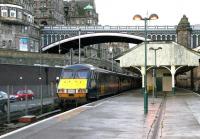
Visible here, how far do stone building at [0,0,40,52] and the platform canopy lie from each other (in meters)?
60.4

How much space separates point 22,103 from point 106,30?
415 feet

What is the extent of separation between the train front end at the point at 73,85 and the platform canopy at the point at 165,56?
27.0 meters

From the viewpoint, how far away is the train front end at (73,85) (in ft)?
130

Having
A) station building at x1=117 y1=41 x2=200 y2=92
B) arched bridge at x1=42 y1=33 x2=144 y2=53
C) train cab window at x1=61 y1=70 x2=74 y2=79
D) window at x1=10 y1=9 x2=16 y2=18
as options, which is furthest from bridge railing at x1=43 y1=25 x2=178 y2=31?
train cab window at x1=61 y1=70 x2=74 y2=79

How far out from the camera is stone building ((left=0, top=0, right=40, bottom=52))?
130 m

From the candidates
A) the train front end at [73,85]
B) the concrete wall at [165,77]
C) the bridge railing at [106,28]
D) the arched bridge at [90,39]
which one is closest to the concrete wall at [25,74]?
the concrete wall at [165,77]

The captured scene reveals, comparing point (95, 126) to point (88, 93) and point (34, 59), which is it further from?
point (34, 59)

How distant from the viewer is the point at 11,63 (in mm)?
74125

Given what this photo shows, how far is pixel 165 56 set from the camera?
6931 centimetres

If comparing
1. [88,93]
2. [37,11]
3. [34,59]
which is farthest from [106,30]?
[88,93]

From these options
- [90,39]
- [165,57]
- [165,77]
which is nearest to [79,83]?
[165,57]

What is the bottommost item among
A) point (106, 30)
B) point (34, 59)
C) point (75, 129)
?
point (75, 129)

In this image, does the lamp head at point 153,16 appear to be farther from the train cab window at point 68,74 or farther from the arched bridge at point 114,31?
the arched bridge at point 114,31

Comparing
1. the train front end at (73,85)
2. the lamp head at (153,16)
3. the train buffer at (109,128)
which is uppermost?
the lamp head at (153,16)
